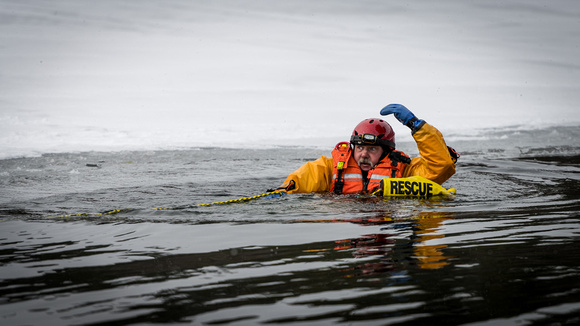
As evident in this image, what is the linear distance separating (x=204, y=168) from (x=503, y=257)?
690 centimetres

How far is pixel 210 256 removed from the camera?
2.99m

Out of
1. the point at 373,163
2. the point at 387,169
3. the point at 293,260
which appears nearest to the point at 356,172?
the point at 373,163

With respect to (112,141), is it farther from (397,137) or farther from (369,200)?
(369,200)

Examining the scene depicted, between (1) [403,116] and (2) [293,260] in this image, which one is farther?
(1) [403,116]

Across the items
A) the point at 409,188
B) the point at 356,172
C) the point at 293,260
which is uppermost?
the point at 356,172

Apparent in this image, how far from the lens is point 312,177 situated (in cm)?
613

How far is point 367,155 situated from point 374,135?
0.24m

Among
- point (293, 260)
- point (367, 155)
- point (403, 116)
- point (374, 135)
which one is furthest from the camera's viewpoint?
point (367, 155)

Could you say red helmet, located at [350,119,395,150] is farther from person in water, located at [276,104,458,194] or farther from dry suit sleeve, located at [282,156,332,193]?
dry suit sleeve, located at [282,156,332,193]

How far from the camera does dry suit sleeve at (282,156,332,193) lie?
19.6 ft

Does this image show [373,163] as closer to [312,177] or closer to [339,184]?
[339,184]

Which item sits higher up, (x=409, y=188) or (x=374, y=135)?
(x=374, y=135)

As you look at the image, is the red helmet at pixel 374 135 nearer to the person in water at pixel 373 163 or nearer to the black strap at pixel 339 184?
the person in water at pixel 373 163

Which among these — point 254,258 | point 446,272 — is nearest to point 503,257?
point 446,272
